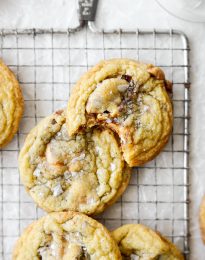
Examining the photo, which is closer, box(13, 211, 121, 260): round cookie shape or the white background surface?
box(13, 211, 121, 260): round cookie shape

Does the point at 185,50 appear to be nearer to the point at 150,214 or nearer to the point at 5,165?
the point at 150,214

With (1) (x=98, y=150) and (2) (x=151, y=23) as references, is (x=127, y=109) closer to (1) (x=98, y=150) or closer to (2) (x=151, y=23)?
(1) (x=98, y=150)

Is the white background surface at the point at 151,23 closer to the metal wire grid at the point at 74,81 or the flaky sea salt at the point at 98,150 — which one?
the metal wire grid at the point at 74,81

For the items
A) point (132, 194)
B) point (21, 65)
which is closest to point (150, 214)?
point (132, 194)

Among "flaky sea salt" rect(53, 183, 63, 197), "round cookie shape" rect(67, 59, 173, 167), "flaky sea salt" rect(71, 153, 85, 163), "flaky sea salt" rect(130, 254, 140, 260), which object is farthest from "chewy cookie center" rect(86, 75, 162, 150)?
"flaky sea salt" rect(130, 254, 140, 260)

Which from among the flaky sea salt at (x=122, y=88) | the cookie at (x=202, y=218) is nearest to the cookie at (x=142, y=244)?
the cookie at (x=202, y=218)

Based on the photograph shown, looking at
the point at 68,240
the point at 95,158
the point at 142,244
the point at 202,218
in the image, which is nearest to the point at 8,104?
the point at 95,158

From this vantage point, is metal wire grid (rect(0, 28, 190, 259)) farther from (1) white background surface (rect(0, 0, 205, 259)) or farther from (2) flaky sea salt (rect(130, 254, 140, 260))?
(2) flaky sea salt (rect(130, 254, 140, 260))
